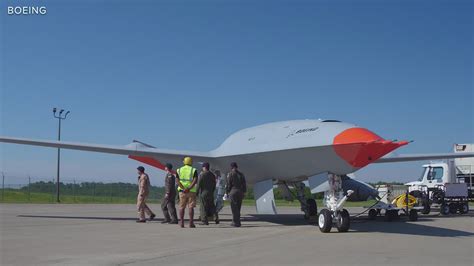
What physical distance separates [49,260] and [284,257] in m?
3.76

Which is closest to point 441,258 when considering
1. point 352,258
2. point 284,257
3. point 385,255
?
point 385,255

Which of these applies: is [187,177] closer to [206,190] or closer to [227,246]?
[206,190]

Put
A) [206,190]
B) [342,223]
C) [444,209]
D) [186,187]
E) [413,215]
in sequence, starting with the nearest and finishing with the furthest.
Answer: [342,223]
[186,187]
[206,190]
[413,215]
[444,209]

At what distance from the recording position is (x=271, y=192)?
1633cm

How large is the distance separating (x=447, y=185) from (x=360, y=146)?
45.2 ft

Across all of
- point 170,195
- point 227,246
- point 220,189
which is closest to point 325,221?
point 227,246

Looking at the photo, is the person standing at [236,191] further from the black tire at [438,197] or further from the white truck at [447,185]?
the black tire at [438,197]

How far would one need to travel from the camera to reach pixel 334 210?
13250 mm

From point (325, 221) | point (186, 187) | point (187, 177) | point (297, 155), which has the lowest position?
point (325, 221)

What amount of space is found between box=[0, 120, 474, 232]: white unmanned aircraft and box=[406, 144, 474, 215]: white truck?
14.3 feet

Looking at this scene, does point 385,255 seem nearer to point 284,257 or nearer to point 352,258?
point 352,258

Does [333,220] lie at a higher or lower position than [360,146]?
lower

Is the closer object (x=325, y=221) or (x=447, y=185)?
(x=325, y=221)

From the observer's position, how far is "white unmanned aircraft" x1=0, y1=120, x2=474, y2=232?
40.9ft
